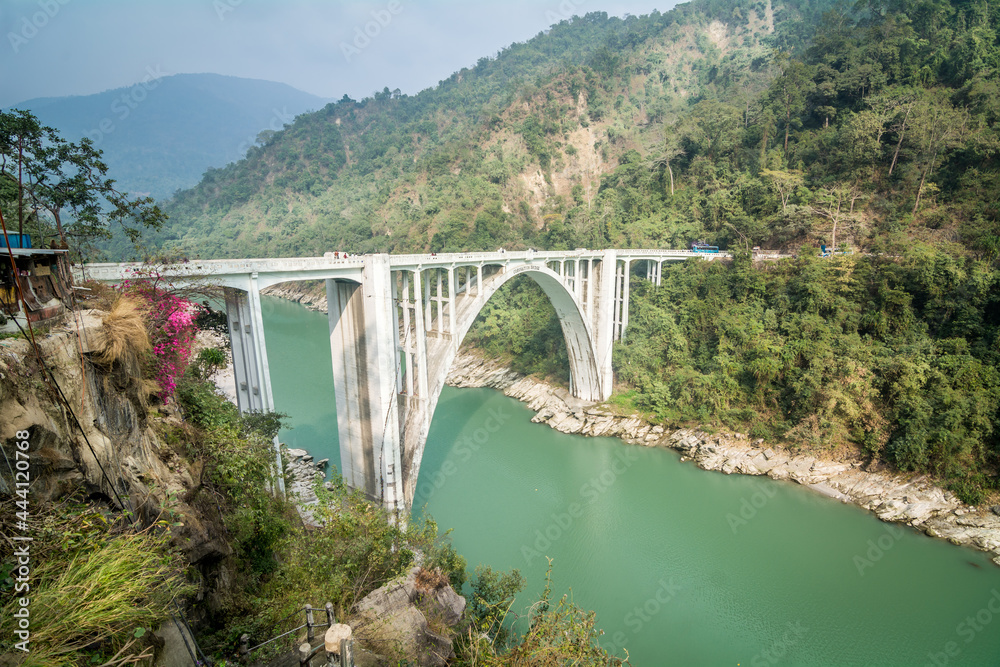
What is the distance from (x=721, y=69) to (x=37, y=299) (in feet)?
134

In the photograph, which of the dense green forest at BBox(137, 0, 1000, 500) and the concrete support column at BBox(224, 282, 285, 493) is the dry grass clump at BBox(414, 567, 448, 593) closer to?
the concrete support column at BBox(224, 282, 285, 493)

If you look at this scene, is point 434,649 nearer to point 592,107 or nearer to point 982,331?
point 982,331

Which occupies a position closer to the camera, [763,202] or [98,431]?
[98,431]

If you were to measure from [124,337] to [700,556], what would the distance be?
29.9 ft

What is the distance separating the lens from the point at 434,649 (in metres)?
3.75

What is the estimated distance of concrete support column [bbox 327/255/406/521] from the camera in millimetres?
6973

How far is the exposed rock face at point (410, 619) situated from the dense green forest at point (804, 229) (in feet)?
29.9

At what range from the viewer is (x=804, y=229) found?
1345 cm

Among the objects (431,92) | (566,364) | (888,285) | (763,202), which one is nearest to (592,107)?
(763,202)

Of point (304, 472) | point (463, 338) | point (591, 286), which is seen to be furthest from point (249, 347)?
point (591, 286)

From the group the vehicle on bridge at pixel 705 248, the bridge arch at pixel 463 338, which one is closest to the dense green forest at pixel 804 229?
the vehicle on bridge at pixel 705 248

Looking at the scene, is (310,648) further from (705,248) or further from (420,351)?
(705,248)

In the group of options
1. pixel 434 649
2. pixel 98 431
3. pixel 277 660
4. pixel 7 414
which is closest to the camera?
pixel 7 414

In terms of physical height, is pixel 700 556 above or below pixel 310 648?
below
